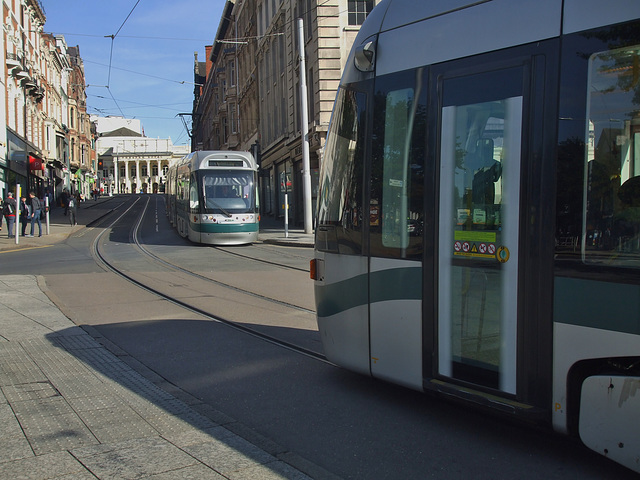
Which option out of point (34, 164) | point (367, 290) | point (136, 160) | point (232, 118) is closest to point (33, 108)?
point (34, 164)

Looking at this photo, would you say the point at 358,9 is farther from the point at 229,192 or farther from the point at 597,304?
the point at 597,304

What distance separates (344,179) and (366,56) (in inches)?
37.0

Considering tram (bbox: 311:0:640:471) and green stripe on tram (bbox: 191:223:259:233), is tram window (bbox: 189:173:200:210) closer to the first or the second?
green stripe on tram (bbox: 191:223:259:233)

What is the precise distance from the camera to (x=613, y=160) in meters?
3.42

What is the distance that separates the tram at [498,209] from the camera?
11.1 ft

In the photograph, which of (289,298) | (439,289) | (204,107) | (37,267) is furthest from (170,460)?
(204,107)

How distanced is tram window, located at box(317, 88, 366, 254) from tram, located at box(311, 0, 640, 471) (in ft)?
0.05

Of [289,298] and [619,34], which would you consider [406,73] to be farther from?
[289,298]

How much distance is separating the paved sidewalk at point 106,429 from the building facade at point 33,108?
30.4 meters

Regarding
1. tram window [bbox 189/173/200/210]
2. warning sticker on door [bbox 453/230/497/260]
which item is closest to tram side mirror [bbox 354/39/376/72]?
warning sticker on door [bbox 453/230/497/260]

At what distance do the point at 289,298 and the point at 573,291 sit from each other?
7.19 meters

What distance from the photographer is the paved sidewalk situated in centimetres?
372

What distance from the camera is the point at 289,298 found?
10414mm

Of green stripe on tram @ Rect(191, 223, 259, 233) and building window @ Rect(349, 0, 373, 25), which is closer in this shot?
green stripe on tram @ Rect(191, 223, 259, 233)
